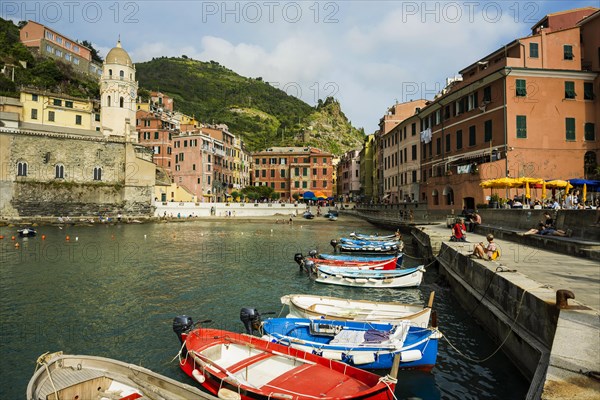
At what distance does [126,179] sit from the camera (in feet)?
242

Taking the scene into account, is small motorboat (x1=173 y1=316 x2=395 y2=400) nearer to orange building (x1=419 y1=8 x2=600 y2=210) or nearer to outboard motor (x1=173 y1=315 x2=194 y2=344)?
outboard motor (x1=173 y1=315 x2=194 y2=344)

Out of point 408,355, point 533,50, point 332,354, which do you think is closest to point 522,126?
point 533,50

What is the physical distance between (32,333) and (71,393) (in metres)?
8.46

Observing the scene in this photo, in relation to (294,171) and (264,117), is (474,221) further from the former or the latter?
(264,117)

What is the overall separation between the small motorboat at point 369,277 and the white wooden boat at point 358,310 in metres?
6.80

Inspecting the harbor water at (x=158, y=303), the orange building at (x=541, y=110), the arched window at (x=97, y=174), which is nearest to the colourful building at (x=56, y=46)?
the arched window at (x=97, y=174)

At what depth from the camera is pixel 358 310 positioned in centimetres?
1376

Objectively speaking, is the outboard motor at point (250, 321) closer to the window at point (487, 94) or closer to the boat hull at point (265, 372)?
the boat hull at point (265, 372)

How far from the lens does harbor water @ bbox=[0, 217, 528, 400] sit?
10.4 metres

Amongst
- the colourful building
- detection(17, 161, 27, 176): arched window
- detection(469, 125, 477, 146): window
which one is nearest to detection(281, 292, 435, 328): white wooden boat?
detection(469, 125, 477, 146): window

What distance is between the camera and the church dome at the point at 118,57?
77.6 meters

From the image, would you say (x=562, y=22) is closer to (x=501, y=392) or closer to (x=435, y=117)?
(x=435, y=117)

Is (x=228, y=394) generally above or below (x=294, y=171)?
below

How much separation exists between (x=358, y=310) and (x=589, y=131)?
111ft
